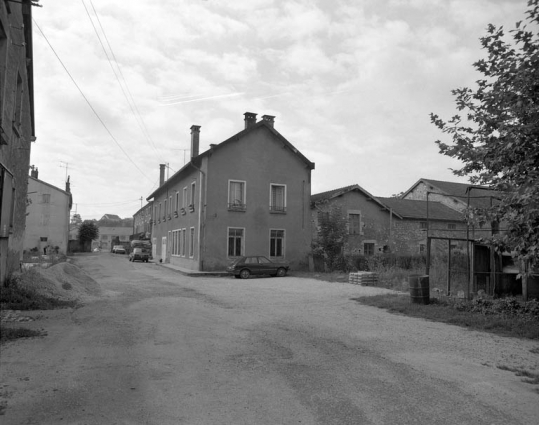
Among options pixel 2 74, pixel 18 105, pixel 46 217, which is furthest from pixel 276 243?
pixel 46 217

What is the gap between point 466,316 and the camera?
10.5 m

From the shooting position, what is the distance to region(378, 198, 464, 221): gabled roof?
36750 millimetres

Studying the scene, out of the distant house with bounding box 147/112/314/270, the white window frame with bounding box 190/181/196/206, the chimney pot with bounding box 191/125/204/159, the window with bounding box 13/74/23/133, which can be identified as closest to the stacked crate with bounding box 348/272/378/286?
the distant house with bounding box 147/112/314/270

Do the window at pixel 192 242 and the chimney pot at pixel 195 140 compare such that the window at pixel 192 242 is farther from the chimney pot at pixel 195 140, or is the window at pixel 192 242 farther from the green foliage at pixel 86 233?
the green foliage at pixel 86 233

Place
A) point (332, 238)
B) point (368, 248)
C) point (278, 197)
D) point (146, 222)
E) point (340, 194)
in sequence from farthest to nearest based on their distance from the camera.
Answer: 1. point (146, 222)
2. point (368, 248)
3. point (340, 194)
4. point (278, 197)
5. point (332, 238)

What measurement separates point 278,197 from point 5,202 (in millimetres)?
20124

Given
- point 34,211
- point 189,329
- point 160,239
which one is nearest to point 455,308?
point 189,329

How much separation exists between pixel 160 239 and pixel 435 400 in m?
40.8

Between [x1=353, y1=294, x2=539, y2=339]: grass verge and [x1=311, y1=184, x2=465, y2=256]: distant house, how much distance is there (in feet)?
63.5

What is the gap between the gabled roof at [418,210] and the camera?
36750 mm

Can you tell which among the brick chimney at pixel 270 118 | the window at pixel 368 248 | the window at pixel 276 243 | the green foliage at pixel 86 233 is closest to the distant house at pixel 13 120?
the window at pixel 276 243

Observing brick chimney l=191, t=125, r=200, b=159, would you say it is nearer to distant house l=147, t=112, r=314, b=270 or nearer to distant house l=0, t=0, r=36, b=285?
distant house l=147, t=112, r=314, b=270

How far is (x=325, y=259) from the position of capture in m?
28.3

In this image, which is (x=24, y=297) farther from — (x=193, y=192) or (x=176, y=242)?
(x=176, y=242)
